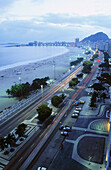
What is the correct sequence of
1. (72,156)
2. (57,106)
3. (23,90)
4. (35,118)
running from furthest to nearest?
(23,90) < (57,106) < (35,118) < (72,156)

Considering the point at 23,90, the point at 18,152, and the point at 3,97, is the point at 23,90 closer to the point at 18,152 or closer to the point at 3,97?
the point at 3,97

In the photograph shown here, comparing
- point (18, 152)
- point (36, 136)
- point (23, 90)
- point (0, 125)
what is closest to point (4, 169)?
point (18, 152)

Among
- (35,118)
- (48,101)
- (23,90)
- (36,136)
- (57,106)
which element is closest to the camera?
(36,136)

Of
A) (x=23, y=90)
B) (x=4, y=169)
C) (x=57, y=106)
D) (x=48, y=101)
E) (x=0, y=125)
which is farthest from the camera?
(x=23, y=90)

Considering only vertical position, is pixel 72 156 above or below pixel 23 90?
below

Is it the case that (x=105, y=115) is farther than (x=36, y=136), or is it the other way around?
(x=105, y=115)

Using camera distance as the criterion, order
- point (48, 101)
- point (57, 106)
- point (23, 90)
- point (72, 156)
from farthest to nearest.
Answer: point (23, 90) < point (48, 101) < point (57, 106) < point (72, 156)

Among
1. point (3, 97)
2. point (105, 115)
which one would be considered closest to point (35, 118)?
point (105, 115)

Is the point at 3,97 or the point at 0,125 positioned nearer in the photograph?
the point at 0,125

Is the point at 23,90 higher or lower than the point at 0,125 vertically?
higher
